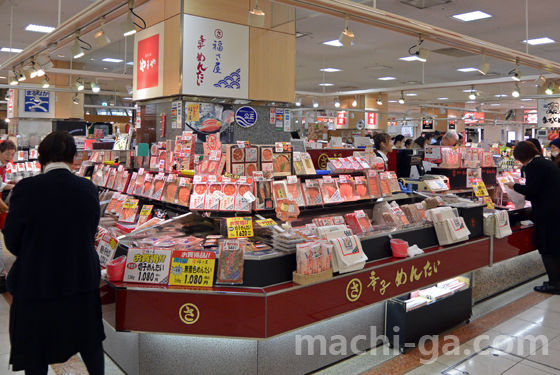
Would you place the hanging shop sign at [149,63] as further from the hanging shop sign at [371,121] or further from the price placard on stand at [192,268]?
the hanging shop sign at [371,121]

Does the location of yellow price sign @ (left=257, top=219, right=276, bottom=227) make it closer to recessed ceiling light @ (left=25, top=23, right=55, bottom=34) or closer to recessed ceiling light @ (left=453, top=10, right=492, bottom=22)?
recessed ceiling light @ (left=453, top=10, right=492, bottom=22)

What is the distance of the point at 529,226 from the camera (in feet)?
18.2

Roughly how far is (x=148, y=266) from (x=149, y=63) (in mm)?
2832

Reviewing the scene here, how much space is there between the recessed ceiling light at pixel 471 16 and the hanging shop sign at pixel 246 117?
17.2 ft

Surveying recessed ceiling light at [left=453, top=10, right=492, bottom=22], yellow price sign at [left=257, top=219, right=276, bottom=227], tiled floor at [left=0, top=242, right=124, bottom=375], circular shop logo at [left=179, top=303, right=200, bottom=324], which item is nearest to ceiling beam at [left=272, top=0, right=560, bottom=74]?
yellow price sign at [left=257, top=219, right=276, bottom=227]

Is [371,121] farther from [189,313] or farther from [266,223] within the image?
[189,313]

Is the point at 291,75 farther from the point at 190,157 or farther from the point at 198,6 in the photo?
the point at 190,157

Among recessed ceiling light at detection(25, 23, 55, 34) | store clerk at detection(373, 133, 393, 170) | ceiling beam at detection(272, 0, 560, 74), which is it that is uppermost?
recessed ceiling light at detection(25, 23, 55, 34)

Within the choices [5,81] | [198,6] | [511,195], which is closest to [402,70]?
[511,195]

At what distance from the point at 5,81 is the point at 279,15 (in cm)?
1782

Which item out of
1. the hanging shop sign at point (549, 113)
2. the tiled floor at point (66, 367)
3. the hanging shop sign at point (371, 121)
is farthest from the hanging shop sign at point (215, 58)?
the hanging shop sign at point (371, 121)

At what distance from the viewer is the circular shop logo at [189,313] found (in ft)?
9.60

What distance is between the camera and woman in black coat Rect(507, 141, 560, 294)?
Answer: 5.29m

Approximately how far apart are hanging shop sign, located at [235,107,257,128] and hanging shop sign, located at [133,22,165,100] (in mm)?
876
